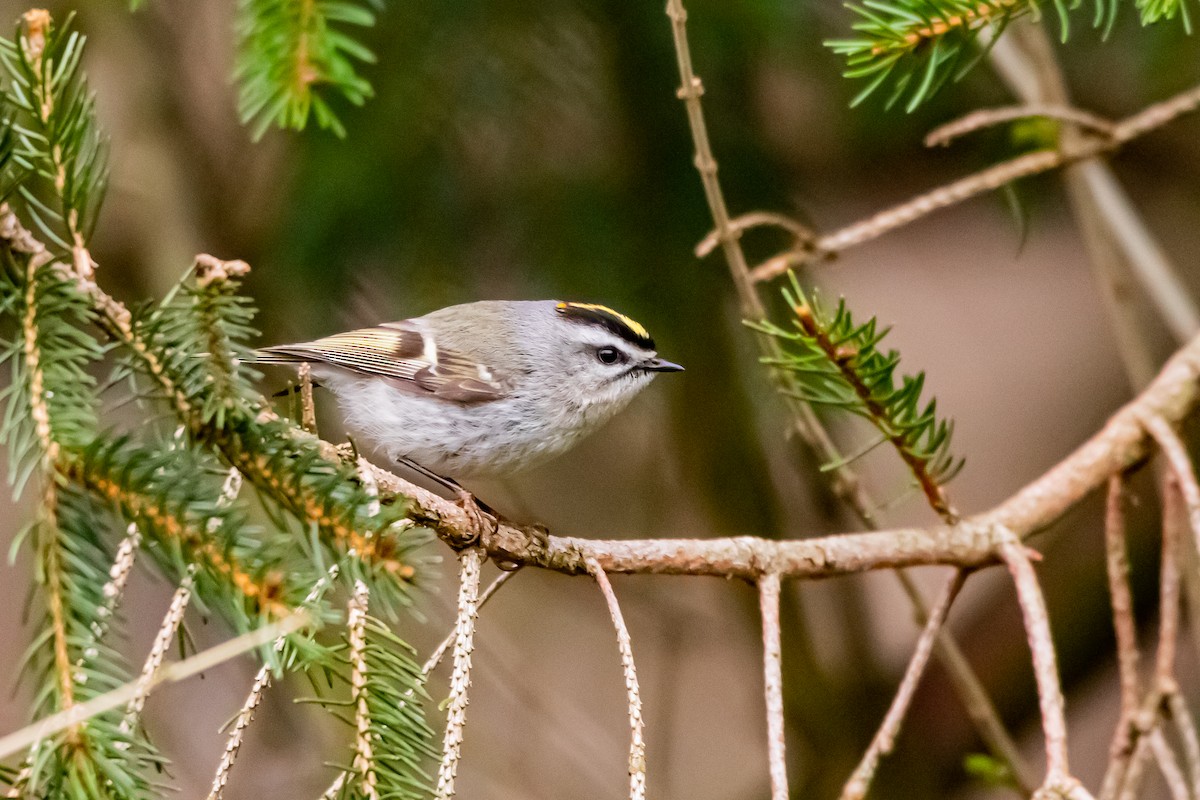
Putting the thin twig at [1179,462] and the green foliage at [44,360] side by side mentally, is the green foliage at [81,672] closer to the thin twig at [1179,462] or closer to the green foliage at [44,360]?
the green foliage at [44,360]

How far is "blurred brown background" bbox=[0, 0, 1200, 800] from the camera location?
217 centimetres

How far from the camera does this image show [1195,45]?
226cm

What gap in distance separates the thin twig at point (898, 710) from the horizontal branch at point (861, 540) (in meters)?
0.05

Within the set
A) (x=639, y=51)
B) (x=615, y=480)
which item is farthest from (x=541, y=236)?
(x=615, y=480)

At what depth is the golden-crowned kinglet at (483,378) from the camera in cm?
184

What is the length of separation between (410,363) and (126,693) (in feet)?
4.16

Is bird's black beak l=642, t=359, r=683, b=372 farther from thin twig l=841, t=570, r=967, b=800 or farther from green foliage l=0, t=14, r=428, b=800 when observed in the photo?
green foliage l=0, t=14, r=428, b=800

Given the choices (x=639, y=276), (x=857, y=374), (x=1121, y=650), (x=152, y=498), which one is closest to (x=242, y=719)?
(x=152, y=498)

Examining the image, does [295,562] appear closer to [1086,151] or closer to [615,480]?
[1086,151]

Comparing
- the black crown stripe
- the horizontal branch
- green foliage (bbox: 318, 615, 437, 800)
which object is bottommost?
green foliage (bbox: 318, 615, 437, 800)

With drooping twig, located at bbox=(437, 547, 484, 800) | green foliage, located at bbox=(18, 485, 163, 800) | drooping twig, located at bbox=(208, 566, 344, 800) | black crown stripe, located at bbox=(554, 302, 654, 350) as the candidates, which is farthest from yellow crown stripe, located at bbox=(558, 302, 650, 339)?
green foliage, located at bbox=(18, 485, 163, 800)

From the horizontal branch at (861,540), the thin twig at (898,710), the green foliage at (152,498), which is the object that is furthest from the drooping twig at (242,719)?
the thin twig at (898,710)

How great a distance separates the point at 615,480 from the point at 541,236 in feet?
3.14

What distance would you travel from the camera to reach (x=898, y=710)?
51.3 inches
